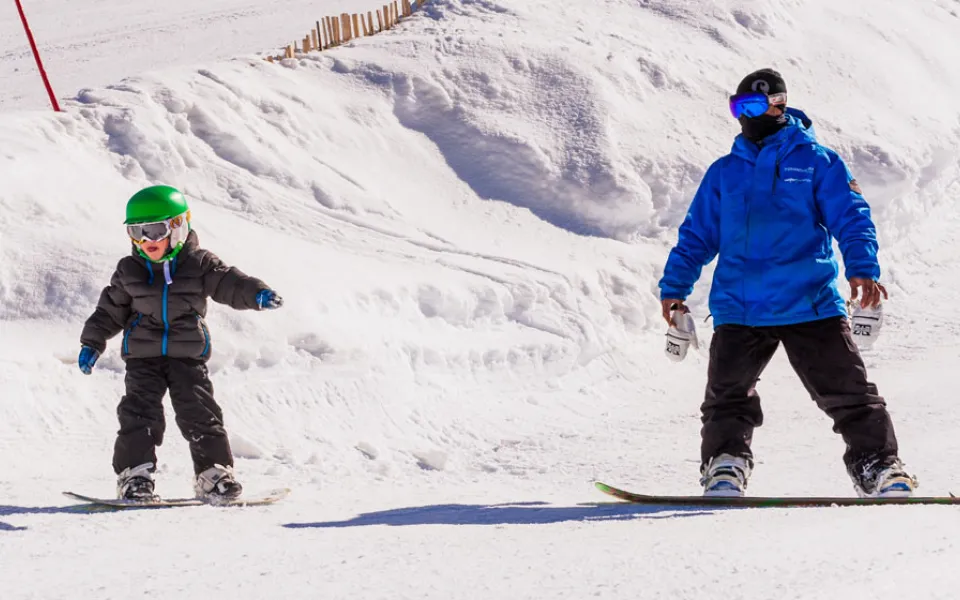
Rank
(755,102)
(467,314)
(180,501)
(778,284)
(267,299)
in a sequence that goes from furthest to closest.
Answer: (467,314) → (180,501) → (267,299) → (755,102) → (778,284)

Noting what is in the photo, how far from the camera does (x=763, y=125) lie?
441 centimetres

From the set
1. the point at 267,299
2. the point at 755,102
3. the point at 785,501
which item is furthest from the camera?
the point at 267,299

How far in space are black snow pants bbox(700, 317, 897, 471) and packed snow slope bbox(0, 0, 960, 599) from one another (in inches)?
21.8

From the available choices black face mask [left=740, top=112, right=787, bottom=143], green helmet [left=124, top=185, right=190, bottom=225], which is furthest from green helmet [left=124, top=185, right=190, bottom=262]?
black face mask [left=740, top=112, right=787, bottom=143]

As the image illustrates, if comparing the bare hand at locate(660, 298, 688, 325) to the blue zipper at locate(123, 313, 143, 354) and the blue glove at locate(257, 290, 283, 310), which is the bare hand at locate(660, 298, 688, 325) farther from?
the blue zipper at locate(123, 313, 143, 354)

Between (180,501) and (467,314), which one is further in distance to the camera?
(467,314)

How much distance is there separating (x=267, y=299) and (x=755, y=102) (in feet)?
6.85

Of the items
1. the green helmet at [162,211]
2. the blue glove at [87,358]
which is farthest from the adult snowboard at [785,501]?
the blue glove at [87,358]

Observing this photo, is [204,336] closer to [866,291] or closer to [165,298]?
[165,298]

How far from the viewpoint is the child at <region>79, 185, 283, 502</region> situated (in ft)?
15.1

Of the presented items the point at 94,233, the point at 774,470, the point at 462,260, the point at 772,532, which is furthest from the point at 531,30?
the point at 772,532

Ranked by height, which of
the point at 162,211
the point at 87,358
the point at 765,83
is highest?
the point at 765,83

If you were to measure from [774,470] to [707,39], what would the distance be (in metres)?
8.01

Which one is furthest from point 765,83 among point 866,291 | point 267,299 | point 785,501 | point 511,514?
point 267,299
